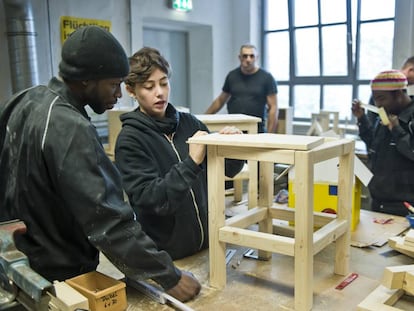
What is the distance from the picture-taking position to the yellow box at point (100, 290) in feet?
3.00

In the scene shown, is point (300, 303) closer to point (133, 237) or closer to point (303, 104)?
point (133, 237)

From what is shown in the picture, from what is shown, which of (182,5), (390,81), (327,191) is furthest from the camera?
(182,5)

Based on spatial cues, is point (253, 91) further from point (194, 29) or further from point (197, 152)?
point (197, 152)

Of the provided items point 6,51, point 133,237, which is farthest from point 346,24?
point 133,237

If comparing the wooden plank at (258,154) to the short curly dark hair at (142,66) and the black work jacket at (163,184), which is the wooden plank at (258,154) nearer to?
the black work jacket at (163,184)

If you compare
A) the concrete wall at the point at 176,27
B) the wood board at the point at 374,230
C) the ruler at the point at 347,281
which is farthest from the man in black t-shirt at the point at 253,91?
the ruler at the point at 347,281

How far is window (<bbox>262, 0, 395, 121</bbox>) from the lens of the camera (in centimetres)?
496

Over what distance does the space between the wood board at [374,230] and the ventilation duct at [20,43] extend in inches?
111

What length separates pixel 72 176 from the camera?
89 centimetres

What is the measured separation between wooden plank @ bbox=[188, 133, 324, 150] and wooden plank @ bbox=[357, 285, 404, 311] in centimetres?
38

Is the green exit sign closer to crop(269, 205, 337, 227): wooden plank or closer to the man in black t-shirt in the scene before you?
the man in black t-shirt

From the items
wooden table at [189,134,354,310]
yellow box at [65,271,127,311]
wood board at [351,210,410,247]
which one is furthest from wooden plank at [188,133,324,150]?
wood board at [351,210,410,247]

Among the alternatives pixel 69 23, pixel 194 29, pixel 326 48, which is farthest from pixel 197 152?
pixel 326 48

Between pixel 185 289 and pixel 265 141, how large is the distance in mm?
420
